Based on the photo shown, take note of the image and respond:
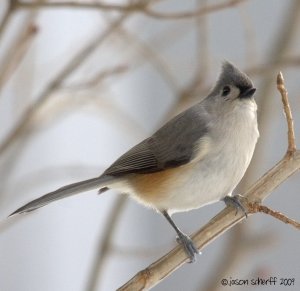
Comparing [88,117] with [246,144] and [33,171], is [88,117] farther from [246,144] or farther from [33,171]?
[246,144]

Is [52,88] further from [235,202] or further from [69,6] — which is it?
[235,202]

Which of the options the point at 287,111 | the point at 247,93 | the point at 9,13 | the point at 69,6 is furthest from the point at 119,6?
the point at 287,111

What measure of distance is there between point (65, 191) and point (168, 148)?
308 mm

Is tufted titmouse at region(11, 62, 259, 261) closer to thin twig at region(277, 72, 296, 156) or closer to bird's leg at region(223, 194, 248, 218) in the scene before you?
bird's leg at region(223, 194, 248, 218)


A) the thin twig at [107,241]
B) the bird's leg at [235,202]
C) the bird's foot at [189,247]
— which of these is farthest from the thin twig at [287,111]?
the thin twig at [107,241]

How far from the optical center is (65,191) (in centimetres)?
148

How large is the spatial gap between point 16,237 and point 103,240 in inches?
58.4

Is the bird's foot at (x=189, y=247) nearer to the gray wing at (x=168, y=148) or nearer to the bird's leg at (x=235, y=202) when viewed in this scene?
the bird's leg at (x=235, y=202)

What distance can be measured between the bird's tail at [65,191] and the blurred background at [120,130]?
0.26 m

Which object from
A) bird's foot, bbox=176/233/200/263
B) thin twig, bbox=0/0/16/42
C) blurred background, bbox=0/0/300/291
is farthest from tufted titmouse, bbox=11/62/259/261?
thin twig, bbox=0/0/16/42

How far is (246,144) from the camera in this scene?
159cm

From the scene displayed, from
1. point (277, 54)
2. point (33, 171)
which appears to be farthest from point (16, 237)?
point (277, 54)

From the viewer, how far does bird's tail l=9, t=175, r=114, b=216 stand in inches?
53.6

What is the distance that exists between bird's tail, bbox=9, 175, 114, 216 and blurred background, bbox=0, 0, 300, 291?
0.86 ft
